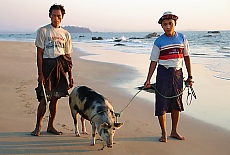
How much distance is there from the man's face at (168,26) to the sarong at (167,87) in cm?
61

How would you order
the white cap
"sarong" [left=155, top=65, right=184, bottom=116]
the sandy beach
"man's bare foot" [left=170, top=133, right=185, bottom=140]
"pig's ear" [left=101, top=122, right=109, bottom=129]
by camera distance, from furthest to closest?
1. "man's bare foot" [left=170, top=133, right=185, bottom=140]
2. "sarong" [left=155, top=65, right=184, bottom=116]
3. the white cap
4. the sandy beach
5. "pig's ear" [left=101, top=122, right=109, bottom=129]

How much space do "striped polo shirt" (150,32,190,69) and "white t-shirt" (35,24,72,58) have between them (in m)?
1.61

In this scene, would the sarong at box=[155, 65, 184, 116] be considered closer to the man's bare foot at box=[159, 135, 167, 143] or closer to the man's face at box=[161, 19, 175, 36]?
the man's bare foot at box=[159, 135, 167, 143]

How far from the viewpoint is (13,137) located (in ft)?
16.6

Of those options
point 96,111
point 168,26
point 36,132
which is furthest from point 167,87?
point 36,132

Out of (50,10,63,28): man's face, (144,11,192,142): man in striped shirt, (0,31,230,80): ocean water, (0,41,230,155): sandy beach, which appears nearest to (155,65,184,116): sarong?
(144,11,192,142): man in striped shirt

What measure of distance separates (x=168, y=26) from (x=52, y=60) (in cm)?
207

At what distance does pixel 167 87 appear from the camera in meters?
5.12

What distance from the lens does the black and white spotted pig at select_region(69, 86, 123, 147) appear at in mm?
4410

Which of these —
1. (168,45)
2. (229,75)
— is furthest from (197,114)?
(229,75)

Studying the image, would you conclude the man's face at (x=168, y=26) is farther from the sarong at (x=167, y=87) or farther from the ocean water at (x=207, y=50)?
the ocean water at (x=207, y=50)

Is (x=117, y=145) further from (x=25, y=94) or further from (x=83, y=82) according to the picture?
(x=83, y=82)

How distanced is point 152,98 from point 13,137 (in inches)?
169

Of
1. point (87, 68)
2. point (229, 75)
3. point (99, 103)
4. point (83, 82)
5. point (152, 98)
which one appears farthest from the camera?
point (87, 68)
